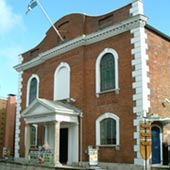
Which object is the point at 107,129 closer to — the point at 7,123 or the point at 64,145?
the point at 64,145

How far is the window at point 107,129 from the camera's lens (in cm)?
1752

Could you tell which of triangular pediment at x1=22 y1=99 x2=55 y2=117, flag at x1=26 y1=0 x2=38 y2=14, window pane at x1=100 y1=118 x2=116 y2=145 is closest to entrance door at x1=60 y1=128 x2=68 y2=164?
triangular pediment at x1=22 y1=99 x2=55 y2=117

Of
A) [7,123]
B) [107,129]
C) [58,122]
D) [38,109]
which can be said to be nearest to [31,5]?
[38,109]

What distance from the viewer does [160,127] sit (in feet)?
57.5

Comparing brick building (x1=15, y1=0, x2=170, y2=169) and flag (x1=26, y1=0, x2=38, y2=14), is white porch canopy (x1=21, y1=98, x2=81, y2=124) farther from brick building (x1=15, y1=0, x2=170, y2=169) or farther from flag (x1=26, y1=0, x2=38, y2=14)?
flag (x1=26, y1=0, x2=38, y2=14)

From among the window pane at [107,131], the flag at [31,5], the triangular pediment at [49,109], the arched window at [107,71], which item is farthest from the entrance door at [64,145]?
the flag at [31,5]

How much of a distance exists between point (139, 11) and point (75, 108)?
709cm

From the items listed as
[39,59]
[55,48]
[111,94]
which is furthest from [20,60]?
[111,94]

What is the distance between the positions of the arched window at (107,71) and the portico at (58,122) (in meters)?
2.30

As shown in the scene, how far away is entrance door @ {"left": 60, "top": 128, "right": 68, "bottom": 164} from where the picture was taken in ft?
67.7

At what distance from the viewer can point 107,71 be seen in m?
18.8

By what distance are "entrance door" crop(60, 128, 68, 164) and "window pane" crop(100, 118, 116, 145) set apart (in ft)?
11.2

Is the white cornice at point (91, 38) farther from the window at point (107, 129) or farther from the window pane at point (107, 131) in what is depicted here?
the window pane at point (107, 131)

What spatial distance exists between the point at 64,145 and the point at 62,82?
14.2 feet
